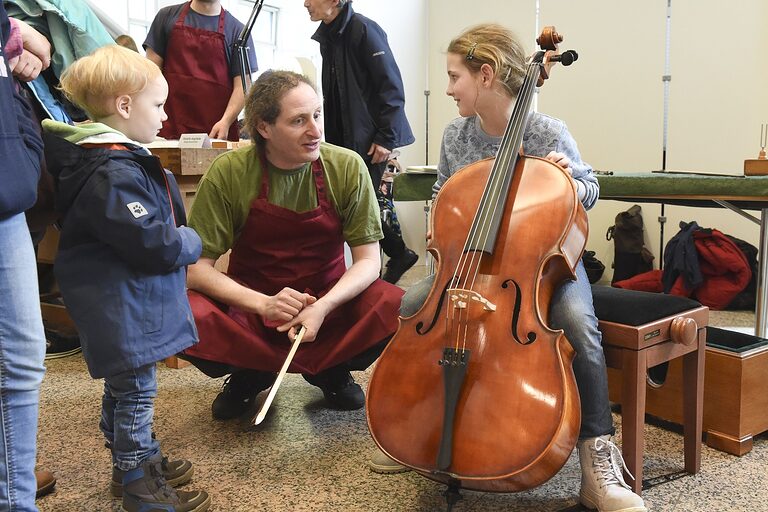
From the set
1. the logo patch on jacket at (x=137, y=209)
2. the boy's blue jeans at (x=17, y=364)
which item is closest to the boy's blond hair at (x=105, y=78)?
the logo patch on jacket at (x=137, y=209)

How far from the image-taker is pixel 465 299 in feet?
4.19

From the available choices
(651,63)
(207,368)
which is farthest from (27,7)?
(651,63)

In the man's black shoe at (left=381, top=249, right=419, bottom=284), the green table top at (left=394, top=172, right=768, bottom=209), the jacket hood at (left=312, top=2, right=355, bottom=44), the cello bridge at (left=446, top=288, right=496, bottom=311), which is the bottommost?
the man's black shoe at (left=381, top=249, right=419, bottom=284)

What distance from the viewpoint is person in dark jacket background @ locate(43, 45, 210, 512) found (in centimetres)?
129

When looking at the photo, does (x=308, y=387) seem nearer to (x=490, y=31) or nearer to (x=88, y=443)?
(x=88, y=443)

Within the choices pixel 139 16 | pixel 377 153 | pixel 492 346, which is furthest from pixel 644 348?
pixel 139 16

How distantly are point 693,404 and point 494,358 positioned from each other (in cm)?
63

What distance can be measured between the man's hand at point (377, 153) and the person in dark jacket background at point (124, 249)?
1.50m

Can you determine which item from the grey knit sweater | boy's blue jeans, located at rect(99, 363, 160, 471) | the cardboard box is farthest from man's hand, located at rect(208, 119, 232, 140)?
boy's blue jeans, located at rect(99, 363, 160, 471)

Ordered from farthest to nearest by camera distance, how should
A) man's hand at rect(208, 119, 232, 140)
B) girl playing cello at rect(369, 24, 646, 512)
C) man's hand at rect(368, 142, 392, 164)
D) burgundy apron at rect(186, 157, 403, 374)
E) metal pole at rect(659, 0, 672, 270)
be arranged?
metal pole at rect(659, 0, 672, 270) → man's hand at rect(368, 142, 392, 164) → man's hand at rect(208, 119, 232, 140) → burgundy apron at rect(186, 157, 403, 374) → girl playing cello at rect(369, 24, 646, 512)

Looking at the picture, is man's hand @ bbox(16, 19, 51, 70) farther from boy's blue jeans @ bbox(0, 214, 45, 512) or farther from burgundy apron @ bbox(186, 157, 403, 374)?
burgundy apron @ bbox(186, 157, 403, 374)

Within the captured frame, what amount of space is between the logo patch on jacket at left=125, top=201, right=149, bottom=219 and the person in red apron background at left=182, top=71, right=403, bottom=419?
48 centimetres

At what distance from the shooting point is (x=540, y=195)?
4.55 feet

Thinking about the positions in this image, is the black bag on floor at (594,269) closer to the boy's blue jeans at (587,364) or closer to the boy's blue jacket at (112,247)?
the boy's blue jeans at (587,364)
